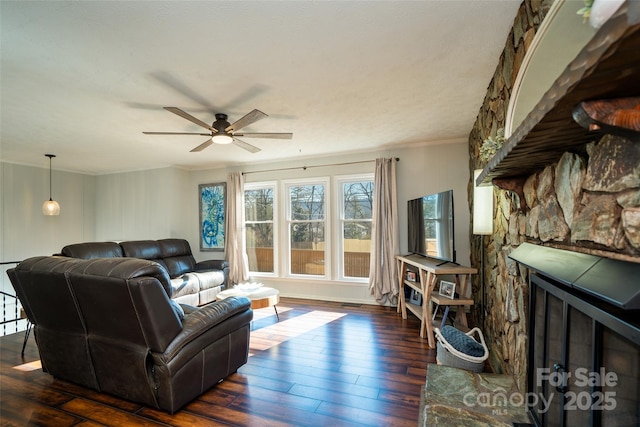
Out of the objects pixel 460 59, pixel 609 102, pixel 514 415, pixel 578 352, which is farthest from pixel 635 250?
pixel 460 59

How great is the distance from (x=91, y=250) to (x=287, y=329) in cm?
310

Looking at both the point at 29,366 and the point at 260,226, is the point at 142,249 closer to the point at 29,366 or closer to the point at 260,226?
the point at 260,226

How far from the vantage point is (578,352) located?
106 centimetres

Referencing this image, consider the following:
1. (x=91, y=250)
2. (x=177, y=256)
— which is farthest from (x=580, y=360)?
(x=177, y=256)

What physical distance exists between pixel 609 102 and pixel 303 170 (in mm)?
4571

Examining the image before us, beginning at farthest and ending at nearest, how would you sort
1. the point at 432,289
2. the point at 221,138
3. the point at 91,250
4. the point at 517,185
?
the point at 91,250 → the point at 432,289 → the point at 221,138 → the point at 517,185

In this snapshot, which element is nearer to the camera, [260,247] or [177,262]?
[177,262]

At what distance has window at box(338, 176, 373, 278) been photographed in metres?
4.75

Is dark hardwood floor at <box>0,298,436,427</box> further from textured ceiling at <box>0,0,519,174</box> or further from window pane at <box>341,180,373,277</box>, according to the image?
textured ceiling at <box>0,0,519,174</box>

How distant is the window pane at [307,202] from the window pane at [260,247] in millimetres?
641

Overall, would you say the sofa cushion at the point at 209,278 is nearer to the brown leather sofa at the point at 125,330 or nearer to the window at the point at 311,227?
the window at the point at 311,227

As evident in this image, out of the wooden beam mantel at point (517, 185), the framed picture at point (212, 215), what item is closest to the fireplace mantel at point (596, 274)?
the wooden beam mantel at point (517, 185)

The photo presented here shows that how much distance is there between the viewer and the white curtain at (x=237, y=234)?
541 cm

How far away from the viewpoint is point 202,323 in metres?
2.06
